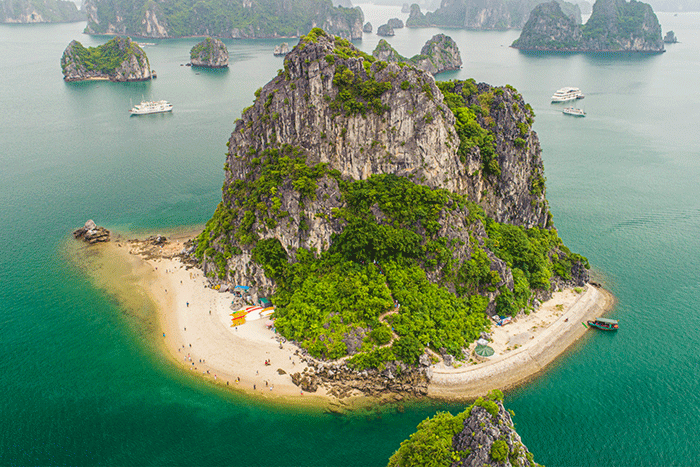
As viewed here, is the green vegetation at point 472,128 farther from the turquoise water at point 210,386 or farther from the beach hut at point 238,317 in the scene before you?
the beach hut at point 238,317

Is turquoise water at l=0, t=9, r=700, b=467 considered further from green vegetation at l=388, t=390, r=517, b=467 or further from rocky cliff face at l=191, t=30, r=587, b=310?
rocky cliff face at l=191, t=30, r=587, b=310

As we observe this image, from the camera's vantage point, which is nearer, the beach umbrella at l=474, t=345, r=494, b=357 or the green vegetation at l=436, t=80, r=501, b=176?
the beach umbrella at l=474, t=345, r=494, b=357

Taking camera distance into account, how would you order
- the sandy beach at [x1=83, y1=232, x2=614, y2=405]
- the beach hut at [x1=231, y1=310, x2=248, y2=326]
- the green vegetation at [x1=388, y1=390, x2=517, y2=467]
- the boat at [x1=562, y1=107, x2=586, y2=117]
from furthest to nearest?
the boat at [x1=562, y1=107, x2=586, y2=117] → the beach hut at [x1=231, y1=310, x2=248, y2=326] → the sandy beach at [x1=83, y1=232, x2=614, y2=405] → the green vegetation at [x1=388, y1=390, x2=517, y2=467]

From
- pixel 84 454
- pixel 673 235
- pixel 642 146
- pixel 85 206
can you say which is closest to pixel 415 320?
pixel 84 454

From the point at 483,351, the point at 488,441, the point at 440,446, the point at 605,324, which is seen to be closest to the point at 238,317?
the point at 483,351

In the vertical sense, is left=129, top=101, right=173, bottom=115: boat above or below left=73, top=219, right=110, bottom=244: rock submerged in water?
above

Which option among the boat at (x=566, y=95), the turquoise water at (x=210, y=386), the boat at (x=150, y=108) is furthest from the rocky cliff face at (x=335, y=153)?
the boat at (x=566, y=95)

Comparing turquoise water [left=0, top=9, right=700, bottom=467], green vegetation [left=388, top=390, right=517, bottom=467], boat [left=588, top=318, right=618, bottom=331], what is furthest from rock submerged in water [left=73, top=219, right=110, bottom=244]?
boat [left=588, top=318, right=618, bottom=331]
